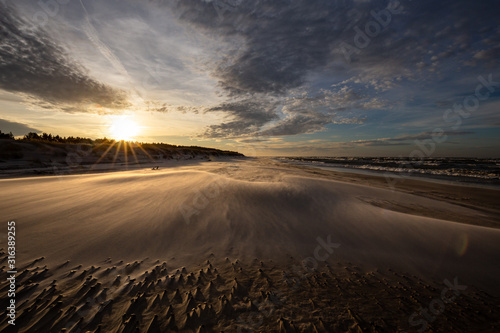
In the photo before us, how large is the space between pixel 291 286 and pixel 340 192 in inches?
220

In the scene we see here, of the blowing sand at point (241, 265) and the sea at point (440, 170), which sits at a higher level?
the sea at point (440, 170)

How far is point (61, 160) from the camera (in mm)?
16453

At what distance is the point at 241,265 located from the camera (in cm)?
345

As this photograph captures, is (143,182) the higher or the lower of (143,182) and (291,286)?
the higher

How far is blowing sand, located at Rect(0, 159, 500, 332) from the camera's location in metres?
2.32

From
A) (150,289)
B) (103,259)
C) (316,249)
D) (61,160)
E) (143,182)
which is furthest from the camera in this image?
(61,160)

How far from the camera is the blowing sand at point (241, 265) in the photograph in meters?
2.32

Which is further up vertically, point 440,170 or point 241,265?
point 440,170

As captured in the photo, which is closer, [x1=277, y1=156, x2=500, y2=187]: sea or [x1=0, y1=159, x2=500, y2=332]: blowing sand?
[x1=0, y1=159, x2=500, y2=332]: blowing sand

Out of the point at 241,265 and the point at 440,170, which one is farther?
the point at 440,170

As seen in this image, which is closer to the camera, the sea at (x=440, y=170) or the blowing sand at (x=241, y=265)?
the blowing sand at (x=241, y=265)

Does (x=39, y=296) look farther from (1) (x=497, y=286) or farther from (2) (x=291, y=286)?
(1) (x=497, y=286)

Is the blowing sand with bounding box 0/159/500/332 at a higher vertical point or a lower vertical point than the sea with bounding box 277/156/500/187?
lower

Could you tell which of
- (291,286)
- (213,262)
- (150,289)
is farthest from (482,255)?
(150,289)
